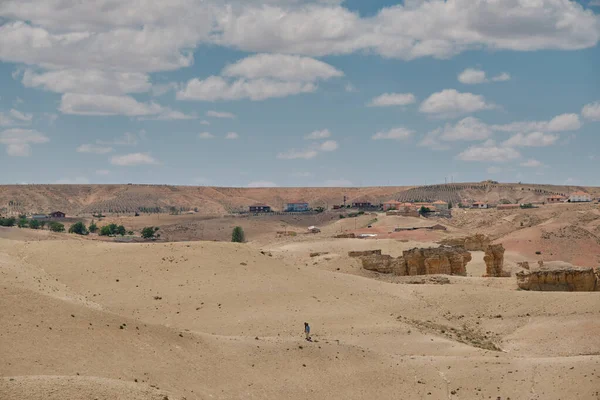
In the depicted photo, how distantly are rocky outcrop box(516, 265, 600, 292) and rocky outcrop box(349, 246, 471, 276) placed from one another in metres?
9.42

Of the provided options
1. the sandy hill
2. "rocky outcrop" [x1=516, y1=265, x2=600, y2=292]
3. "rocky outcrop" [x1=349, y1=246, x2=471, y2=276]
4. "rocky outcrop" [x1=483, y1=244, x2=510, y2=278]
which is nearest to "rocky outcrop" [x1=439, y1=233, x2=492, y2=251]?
"rocky outcrop" [x1=483, y1=244, x2=510, y2=278]

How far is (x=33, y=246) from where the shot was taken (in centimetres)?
5325

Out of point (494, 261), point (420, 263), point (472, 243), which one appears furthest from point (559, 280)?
point (472, 243)

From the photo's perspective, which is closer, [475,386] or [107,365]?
[107,365]

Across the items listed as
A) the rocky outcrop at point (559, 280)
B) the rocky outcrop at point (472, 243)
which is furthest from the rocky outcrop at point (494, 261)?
the rocky outcrop at point (472, 243)

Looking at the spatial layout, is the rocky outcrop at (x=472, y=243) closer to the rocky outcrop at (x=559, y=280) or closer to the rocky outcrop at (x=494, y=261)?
the rocky outcrop at (x=494, y=261)

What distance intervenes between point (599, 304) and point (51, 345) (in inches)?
1093

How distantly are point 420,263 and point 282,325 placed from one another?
68.2 ft

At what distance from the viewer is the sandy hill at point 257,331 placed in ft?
94.5

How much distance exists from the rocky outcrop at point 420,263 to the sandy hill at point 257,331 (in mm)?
5039

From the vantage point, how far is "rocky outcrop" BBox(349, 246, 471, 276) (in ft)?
199

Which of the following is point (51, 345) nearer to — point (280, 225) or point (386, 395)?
point (386, 395)

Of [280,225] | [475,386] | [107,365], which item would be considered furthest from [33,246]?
[280,225]

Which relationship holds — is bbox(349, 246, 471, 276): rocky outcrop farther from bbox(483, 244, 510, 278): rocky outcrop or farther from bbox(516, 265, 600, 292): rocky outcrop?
bbox(516, 265, 600, 292): rocky outcrop
